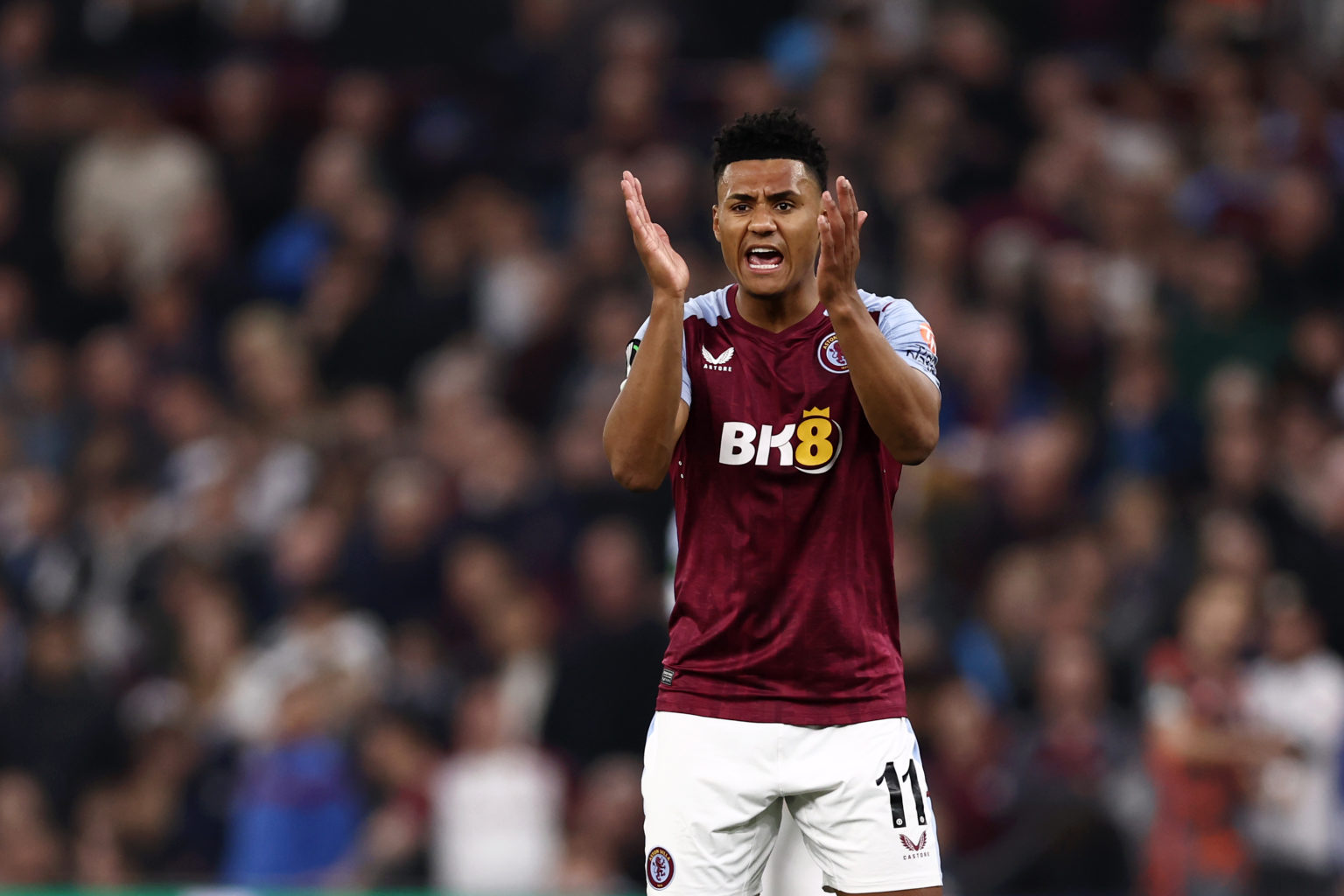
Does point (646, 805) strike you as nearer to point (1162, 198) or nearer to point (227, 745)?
point (227, 745)

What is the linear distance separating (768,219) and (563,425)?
6.04 meters

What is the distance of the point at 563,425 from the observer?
33.5 feet

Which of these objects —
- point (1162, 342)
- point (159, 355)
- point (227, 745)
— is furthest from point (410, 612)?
point (1162, 342)

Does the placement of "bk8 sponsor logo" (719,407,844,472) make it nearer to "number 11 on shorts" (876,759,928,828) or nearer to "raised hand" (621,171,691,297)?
"raised hand" (621,171,691,297)

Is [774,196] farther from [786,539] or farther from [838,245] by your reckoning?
[786,539]

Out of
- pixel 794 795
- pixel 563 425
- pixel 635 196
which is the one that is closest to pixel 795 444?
pixel 635 196

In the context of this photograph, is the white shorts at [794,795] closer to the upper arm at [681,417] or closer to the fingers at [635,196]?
the upper arm at [681,417]

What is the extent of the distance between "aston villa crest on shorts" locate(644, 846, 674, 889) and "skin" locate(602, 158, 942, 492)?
0.85 m

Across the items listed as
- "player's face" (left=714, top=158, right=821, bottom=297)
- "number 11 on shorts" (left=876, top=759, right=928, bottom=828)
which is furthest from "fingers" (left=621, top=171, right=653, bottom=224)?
"number 11 on shorts" (left=876, top=759, right=928, bottom=828)

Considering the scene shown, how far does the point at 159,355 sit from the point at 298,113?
2.14 metres

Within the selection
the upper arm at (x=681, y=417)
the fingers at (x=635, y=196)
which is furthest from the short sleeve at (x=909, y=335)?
the fingers at (x=635, y=196)

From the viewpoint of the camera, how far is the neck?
4.40 m

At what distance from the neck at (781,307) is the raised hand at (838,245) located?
1.35 ft

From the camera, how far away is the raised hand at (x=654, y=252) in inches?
161
